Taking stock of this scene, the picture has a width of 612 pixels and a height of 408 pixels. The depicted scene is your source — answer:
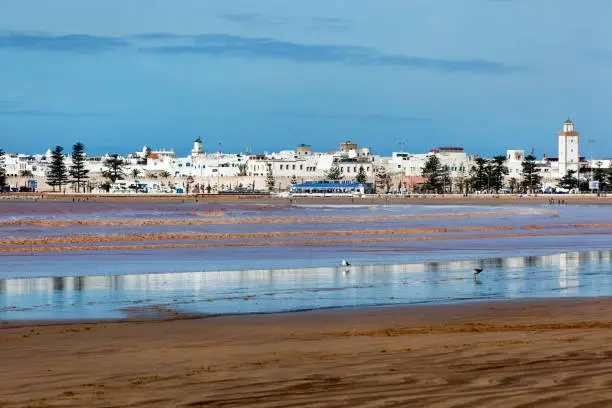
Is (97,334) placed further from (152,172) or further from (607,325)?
(152,172)

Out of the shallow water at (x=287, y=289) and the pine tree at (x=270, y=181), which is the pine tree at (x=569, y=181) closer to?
the pine tree at (x=270, y=181)

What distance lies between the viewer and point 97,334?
9.82m

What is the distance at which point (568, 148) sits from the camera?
524 ft

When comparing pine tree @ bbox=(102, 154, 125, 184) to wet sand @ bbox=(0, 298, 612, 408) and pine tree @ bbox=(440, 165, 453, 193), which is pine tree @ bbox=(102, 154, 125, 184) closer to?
pine tree @ bbox=(440, 165, 453, 193)

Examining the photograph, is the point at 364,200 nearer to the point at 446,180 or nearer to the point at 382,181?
the point at 446,180

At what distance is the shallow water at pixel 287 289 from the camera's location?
12516 mm

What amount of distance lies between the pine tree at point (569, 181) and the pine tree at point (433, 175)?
1941 cm

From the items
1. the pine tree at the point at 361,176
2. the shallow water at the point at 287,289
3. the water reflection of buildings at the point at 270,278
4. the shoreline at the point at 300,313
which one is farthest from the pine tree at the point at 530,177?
the shoreline at the point at 300,313

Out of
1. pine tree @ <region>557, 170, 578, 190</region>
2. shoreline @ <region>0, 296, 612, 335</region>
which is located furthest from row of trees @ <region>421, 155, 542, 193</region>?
shoreline @ <region>0, 296, 612, 335</region>

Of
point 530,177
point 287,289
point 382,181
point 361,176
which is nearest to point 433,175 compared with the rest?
point 361,176

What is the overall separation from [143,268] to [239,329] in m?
8.85

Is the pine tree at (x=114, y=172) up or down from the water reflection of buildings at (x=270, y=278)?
up

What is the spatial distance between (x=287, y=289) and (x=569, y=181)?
13782 cm

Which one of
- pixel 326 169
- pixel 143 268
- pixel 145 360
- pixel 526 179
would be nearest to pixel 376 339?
pixel 145 360
